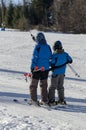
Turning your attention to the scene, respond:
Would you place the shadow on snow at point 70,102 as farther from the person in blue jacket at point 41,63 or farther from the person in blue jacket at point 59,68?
the person in blue jacket at point 41,63

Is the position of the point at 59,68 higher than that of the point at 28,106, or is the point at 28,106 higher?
the point at 59,68

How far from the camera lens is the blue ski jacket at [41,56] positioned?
32.7 feet

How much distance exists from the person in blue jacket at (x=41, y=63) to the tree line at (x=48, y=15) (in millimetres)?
41439

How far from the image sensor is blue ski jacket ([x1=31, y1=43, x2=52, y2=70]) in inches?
392

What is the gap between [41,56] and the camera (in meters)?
10.0

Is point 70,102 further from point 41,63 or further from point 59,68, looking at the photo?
point 41,63

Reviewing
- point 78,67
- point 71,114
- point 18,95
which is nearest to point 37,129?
point 71,114

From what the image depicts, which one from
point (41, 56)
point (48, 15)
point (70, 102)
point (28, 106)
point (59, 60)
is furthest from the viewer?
point (48, 15)

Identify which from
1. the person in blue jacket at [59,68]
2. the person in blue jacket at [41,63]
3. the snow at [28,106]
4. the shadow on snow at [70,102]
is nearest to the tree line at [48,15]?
the snow at [28,106]

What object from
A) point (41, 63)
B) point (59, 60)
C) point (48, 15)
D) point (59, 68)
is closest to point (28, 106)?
point (41, 63)

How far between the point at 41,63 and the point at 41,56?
18 cm

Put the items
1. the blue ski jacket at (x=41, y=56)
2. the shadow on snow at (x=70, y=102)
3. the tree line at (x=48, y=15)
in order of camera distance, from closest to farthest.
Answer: the blue ski jacket at (x=41, y=56) → the shadow on snow at (x=70, y=102) → the tree line at (x=48, y=15)

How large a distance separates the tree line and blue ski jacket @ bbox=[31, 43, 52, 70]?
136 ft

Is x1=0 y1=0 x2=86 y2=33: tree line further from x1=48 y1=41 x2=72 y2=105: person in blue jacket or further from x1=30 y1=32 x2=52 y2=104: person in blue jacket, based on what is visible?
x1=30 y1=32 x2=52 y2=104: person in blue jacket
